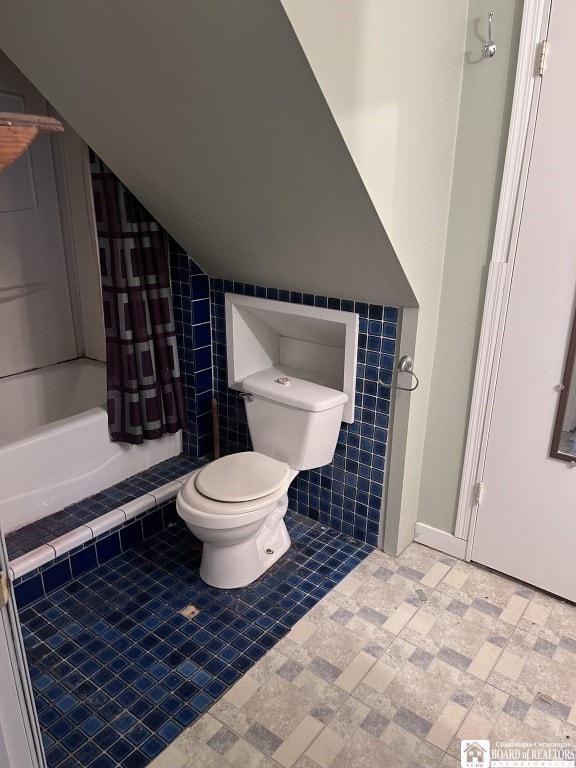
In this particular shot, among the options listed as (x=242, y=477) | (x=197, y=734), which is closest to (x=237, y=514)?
(x=242, y=477)

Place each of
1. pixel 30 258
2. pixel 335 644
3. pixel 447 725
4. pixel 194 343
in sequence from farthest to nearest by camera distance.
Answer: pixel 30 258 < pixel 194 343 < pixel 335 644 < pixel 447 725

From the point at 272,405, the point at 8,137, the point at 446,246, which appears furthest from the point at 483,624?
the point at 8,137

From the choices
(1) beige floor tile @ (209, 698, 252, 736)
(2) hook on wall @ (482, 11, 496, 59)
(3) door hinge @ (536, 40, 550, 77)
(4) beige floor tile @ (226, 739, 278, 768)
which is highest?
(2) hook on wall @ (482, 11, 496, 59)

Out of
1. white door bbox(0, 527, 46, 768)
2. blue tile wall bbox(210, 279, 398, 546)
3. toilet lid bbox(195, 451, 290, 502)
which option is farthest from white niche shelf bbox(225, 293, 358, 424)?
white door bbox(0, 527, 46, 768)

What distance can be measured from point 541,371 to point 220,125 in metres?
1.30

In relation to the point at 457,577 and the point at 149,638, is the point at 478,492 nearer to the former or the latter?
the point at 457,577

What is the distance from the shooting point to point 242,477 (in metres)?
2.22

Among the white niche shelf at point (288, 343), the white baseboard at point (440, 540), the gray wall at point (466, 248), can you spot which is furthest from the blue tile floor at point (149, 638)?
the white niche shelf at point (288, 343)

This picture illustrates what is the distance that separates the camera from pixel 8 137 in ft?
2.32

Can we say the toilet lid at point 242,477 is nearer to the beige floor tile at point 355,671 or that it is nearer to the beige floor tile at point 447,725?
the beige floor tile at point 355,671

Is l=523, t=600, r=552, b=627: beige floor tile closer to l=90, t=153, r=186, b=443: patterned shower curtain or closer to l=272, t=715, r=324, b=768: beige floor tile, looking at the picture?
l=272, t=715, r=324, b=768: beige floor tile

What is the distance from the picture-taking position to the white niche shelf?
2.38 metres

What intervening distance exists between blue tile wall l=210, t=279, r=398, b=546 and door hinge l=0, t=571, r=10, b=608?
1586 mm

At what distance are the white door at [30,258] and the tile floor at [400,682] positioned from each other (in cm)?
185
